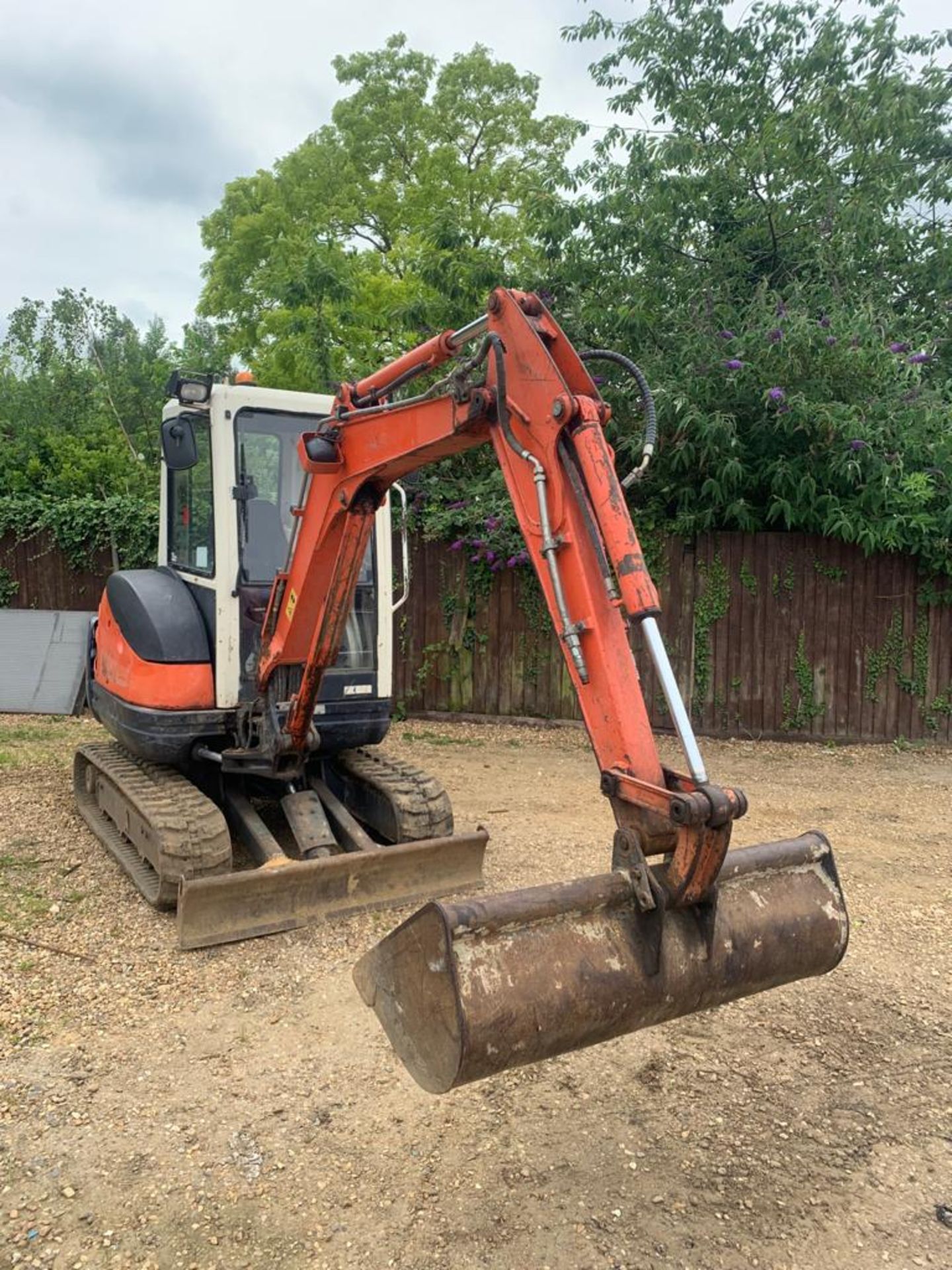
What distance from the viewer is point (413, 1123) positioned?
2.94m

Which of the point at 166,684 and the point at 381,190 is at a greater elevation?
the point at 381,190

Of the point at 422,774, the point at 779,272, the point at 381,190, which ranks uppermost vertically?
the point at 381,190

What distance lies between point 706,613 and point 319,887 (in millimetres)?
6298

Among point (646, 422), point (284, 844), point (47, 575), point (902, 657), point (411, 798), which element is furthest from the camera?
point (47, 575)

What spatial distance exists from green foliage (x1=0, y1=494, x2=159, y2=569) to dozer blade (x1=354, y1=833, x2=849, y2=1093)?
9.82 meters

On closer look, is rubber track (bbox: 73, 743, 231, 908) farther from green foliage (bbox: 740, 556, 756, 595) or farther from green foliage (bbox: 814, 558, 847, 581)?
green foliage (bbox: 814, 558, 847, 581)

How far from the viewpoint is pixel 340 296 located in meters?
12.7

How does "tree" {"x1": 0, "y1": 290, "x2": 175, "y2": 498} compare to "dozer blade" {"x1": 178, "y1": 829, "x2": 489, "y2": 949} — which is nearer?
"dozer blade" {"x1": 178, "y1": 829, "x2": 489, "y2": 949}

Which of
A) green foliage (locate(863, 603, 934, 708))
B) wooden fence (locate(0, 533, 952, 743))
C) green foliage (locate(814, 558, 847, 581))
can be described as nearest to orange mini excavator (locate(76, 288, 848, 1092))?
wooden fence (locate(0, 533, 952, 743))

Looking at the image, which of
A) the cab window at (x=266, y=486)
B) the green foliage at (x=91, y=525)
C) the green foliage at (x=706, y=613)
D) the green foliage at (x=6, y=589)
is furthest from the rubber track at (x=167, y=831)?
the green foliage at (x=6, y=589)

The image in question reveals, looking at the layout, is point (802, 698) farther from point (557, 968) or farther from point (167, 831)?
point (557, 968)

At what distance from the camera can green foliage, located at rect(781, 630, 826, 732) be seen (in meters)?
9.45

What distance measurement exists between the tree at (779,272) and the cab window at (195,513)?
4892 mm

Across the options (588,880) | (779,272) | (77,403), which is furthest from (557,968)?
(77,403)
